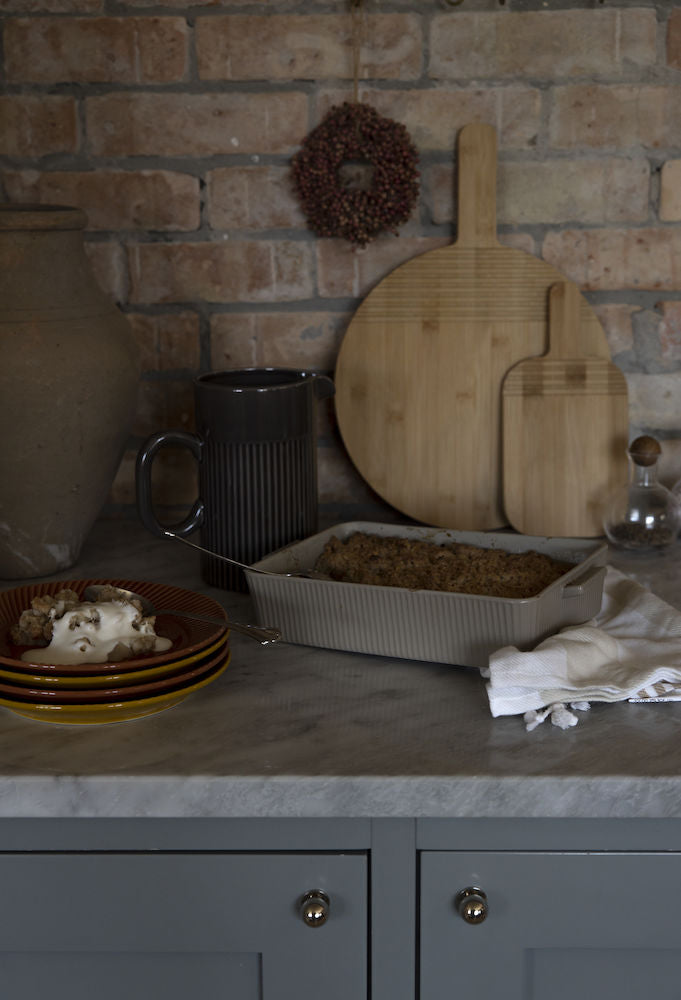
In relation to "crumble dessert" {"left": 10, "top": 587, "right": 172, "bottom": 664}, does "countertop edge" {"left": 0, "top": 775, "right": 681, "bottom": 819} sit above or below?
below

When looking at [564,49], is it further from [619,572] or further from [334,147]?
[619,572]

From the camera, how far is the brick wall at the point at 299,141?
1.40m

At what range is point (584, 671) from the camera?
98 cm

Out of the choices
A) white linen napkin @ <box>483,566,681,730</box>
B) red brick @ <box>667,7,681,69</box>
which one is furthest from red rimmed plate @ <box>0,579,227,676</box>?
red brick @ <box>667,7,681,69</box>

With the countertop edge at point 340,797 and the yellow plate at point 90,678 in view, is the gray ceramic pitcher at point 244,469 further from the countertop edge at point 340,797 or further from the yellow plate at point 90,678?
the countertop edge at point 340,797

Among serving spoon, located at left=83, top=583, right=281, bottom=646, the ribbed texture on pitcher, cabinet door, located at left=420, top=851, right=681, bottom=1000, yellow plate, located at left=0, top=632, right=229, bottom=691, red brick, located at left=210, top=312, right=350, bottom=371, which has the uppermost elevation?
red brick, located at left=210, top=312, right=350, bottom=371

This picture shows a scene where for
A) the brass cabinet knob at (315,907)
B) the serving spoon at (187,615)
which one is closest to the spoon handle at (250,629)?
the serving spoon at (187,615)

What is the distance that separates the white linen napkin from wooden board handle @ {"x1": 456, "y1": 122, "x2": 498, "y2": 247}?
1.97ft

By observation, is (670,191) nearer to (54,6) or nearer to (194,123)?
(194,123)

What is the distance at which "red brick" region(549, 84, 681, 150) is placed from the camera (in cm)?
141

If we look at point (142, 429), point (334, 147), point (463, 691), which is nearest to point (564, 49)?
point (334, 147)

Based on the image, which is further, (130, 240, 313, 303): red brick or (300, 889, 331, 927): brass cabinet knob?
(130, 240, 313, 303): red brick

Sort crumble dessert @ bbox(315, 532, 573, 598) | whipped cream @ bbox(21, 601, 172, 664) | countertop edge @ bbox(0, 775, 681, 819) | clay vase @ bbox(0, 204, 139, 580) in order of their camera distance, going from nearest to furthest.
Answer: countertop edge @ bbox(0, 775, 681, 819) → whipped cream @ bbox(21, 601, 172, 664) → crumble dessert @ bbox(315, 532, 573, 598) → clay vase @ bbox(0, 204, 139, 580)

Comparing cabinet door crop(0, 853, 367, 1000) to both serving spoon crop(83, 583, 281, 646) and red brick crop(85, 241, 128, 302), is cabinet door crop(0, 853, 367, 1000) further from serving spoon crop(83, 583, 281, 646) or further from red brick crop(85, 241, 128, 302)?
red brick crop(85, 241, 128, 302)
